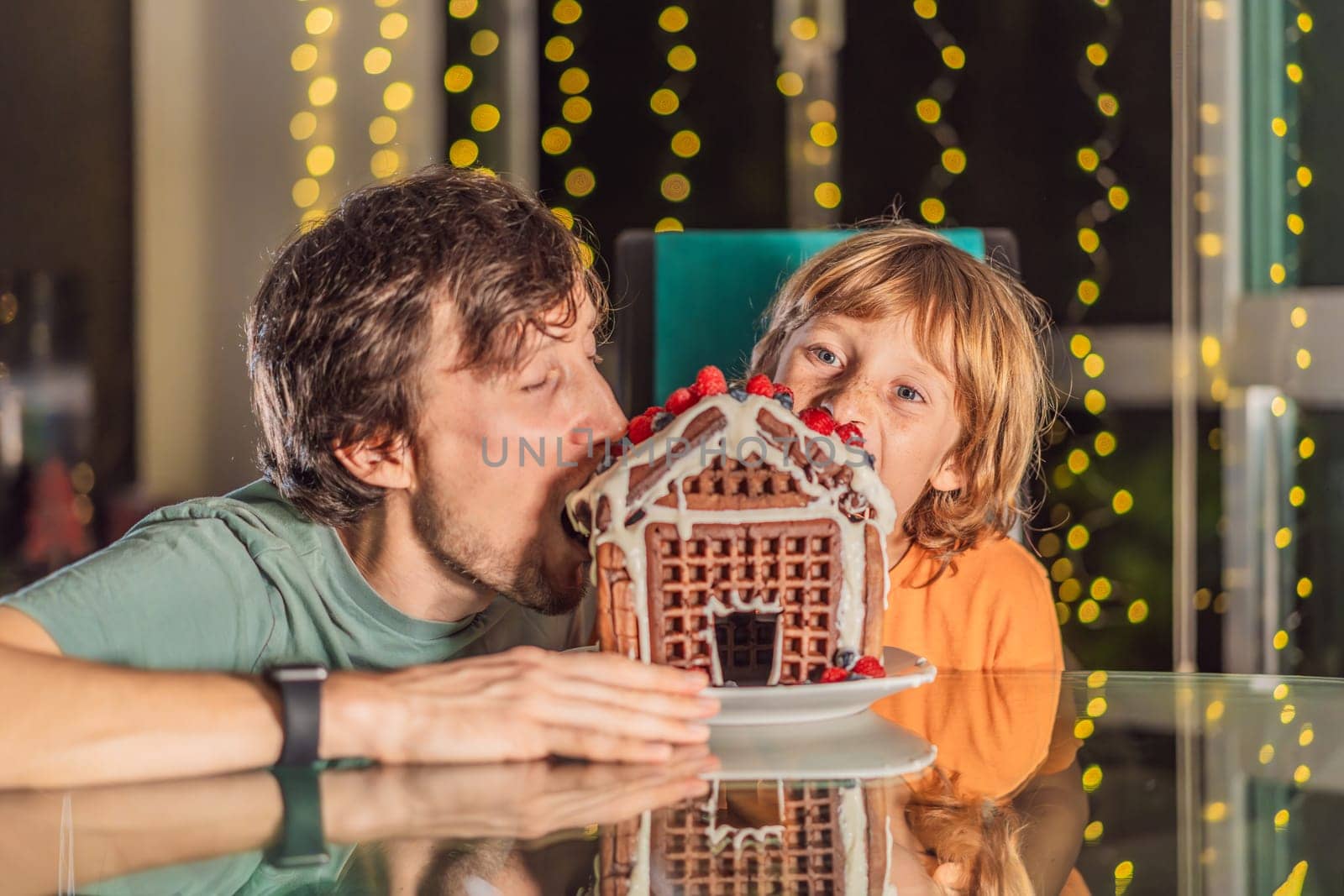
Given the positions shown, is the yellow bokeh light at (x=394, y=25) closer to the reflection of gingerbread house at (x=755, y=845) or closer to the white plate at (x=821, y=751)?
the white plate at (x=821, y=751)

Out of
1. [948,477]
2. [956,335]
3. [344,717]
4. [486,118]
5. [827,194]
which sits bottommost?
[344,717]

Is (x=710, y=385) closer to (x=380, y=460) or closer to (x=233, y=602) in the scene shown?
(x=380, y=460)

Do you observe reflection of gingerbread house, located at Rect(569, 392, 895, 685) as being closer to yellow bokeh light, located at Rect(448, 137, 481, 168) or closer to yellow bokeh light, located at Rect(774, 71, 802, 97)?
yellow bokeh light, located at Rect(774, 71, 802, 97)

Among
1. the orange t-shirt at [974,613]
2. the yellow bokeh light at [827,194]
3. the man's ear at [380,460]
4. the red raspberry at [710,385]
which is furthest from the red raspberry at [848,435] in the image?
the yellow bokeh light at [827,194]

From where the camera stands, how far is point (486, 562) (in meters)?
1.34

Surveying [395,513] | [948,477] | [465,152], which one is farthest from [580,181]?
[395,513]

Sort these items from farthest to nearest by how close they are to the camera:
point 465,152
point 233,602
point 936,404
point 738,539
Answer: point 465,152
point 936,404
point 233,602
point 738,539

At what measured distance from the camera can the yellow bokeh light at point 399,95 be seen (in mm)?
3676

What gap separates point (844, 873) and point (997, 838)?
0.42 feet

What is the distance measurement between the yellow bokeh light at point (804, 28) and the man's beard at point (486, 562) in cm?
244

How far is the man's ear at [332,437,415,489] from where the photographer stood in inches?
53.6

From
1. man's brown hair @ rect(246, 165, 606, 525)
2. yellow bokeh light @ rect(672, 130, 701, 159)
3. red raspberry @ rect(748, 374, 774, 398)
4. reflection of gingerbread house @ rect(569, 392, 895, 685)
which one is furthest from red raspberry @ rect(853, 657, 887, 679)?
yellow bokeh light @ rect(672, 130, 701, 159)

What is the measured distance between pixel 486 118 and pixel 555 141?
0.77 ft

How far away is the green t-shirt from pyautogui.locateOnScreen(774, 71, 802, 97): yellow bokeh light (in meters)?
2.28
